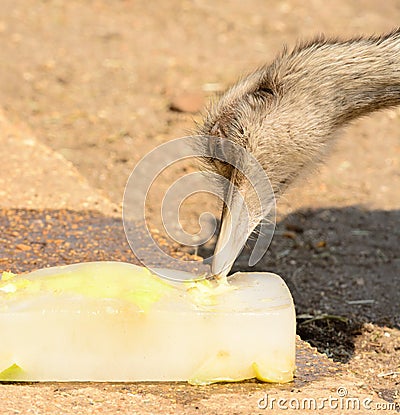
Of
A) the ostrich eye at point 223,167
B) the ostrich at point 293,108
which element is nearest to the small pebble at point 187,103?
the ostrich at point 293,108

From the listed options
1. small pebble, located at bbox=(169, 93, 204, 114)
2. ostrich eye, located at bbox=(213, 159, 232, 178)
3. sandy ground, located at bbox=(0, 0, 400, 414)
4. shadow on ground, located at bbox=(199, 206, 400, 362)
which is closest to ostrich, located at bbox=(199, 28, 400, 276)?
ostrich eye, located at bbox=(213, 159, 232, 178)

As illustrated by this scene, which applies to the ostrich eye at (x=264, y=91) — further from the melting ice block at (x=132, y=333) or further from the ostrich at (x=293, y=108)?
the melting ice block at (x=132, y=333)

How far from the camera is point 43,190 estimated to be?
240 inches

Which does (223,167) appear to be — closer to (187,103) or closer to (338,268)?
(338,268)

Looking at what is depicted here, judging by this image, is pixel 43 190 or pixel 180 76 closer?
pixel 43 190

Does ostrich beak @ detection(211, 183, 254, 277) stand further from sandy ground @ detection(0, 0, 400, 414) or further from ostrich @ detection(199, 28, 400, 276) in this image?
sandy ground @ detection(0, 0, 400, 414)

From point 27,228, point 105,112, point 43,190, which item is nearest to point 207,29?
point 105,112

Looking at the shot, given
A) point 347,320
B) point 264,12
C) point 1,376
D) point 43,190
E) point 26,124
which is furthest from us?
point 264,12

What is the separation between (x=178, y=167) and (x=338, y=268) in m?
1.82

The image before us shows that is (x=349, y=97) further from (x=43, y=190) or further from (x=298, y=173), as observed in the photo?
(x=43, y=190)

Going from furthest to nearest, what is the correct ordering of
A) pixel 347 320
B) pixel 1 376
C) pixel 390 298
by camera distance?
pixel 390 298 < pixel 347 320 < pixel 1 376

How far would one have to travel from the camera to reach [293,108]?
4477 mm

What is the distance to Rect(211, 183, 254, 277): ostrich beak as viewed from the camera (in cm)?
411

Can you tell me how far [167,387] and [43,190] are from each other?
8.55ft
